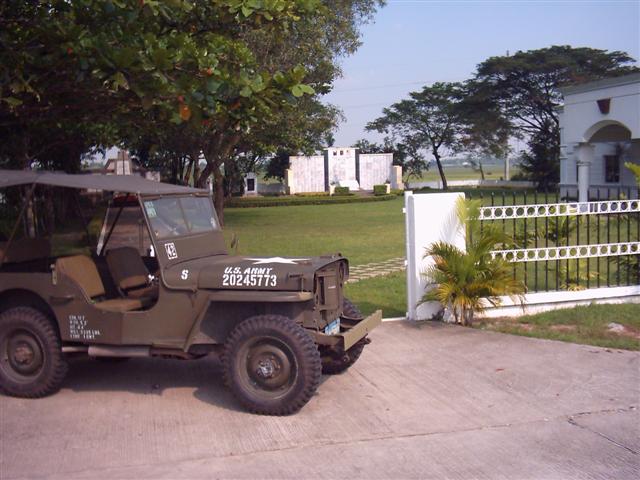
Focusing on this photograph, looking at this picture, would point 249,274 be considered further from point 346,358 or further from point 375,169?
point 375,169

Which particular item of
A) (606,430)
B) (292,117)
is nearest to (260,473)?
(606,430)

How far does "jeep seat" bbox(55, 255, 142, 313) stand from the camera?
6.32 m

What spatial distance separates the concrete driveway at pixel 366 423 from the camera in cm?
497

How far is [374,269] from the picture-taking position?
1453 centimetres

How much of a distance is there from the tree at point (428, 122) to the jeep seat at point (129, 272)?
2076 inches

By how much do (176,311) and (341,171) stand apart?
173ft

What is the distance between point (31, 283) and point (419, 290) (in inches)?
179

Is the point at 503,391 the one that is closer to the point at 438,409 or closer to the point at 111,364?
the point at 438,409

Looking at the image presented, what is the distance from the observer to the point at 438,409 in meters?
6.05

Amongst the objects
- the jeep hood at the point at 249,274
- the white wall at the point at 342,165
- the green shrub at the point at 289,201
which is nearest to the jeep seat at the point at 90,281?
the jeep hood at the point at 249,274

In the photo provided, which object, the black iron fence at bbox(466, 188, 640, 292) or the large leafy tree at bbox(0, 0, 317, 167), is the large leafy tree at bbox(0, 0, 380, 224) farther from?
the black iron fence at bbox(466, 188, 640, 292)

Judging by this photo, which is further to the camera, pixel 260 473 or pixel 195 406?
pixel 195 406

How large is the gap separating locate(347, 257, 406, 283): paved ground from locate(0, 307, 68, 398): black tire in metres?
7.25

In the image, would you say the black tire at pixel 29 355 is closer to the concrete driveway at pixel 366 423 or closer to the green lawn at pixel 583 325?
the concrete driveway at pixel 366 423
